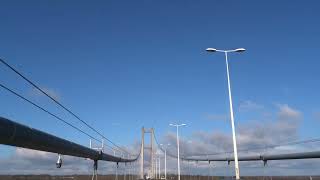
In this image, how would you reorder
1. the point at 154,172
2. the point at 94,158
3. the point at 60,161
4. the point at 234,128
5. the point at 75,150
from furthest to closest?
the point at 154,172 → the point at 94,158 → the point at 234,128 → the point at 75,150 → the point at 60,161

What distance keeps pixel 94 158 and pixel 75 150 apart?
14195 millimetres

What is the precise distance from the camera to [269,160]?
94.4 meters

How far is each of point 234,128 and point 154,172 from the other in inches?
3970

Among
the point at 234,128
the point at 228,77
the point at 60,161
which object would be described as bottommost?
the point at 60,161

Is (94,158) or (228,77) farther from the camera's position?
(94,158)

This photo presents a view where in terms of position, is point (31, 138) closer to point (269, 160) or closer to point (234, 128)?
point (234, 128)

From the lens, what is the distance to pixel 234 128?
43.5m

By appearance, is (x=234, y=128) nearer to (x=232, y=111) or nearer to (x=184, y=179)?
(x=232, y=111)

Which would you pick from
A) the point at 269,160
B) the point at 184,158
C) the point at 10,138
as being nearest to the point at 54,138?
the point at 10,138

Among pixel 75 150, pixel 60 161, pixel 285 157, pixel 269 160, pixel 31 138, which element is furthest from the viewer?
pixel 269 160

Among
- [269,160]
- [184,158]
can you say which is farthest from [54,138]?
[184,158]

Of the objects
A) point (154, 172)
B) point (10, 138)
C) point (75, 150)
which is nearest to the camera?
point (10, 138)

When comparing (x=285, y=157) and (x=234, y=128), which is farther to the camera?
(x=285, y=157)

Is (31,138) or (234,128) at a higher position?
(234,128)
